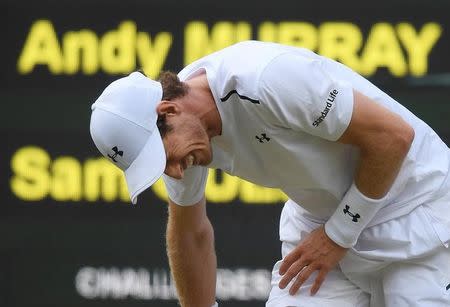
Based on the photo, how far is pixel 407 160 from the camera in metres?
3.16

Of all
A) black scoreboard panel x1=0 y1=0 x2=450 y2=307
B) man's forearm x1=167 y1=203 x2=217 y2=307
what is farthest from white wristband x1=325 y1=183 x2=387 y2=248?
black scoreboard panel x1=0 y1=0 x2=450 y2=307

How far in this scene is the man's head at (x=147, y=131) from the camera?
2.95 m

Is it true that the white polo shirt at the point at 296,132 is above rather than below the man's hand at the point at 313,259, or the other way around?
above

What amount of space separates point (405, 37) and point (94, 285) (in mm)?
1495

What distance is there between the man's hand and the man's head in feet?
1.29

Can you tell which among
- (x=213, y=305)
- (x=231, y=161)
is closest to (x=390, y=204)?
(x=231, y=161)

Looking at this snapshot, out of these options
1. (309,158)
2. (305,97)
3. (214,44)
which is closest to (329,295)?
(309,158)

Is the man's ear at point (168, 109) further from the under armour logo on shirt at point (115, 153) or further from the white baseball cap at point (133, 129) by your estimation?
the under armour logo on shirt at point (115, 153)

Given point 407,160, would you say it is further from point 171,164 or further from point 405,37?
point 405,37

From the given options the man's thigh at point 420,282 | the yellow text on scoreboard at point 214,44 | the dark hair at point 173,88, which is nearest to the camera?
the dark hair at point 173,88

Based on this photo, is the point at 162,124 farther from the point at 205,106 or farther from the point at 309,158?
the point at 309,158

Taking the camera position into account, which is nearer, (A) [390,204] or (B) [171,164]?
(B) [171,164]

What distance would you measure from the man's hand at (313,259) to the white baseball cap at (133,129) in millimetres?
472

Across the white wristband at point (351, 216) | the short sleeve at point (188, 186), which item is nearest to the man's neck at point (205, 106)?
the short sleeve at point (188, 186)
